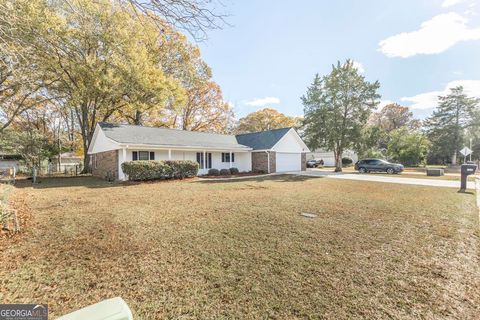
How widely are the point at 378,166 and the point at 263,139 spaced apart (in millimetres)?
12359

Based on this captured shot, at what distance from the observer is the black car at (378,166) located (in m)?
22.3

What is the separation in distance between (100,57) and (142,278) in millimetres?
22061

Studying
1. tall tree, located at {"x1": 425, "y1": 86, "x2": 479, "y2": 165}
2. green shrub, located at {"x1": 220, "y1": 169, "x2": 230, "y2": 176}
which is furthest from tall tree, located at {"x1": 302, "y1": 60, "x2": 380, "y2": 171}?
tall tree, located at {"x1": 425, "y1": 86, "x2": 479, "y2": 165}

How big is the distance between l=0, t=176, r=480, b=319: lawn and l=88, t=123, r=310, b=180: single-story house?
9801mm

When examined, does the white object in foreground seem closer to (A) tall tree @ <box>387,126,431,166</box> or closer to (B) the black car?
(B) the black car

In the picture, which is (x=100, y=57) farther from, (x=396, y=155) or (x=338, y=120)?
(x=396, y=155)

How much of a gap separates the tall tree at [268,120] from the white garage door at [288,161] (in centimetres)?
1657

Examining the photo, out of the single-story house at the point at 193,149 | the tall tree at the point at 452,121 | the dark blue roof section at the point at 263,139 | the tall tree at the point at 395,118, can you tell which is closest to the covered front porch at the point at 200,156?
the single-story house at the point at 193,149

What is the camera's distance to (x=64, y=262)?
3658mm

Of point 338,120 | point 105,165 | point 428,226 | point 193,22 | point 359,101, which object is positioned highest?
point 359,101

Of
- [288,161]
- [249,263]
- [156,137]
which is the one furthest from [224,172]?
[249,263]

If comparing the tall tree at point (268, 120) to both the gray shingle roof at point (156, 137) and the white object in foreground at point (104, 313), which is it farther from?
the white object in foreground at point (104, 313)

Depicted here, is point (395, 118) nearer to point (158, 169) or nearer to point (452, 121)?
point (452, 121)

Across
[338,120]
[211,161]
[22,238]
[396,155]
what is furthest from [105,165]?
[396,155]
